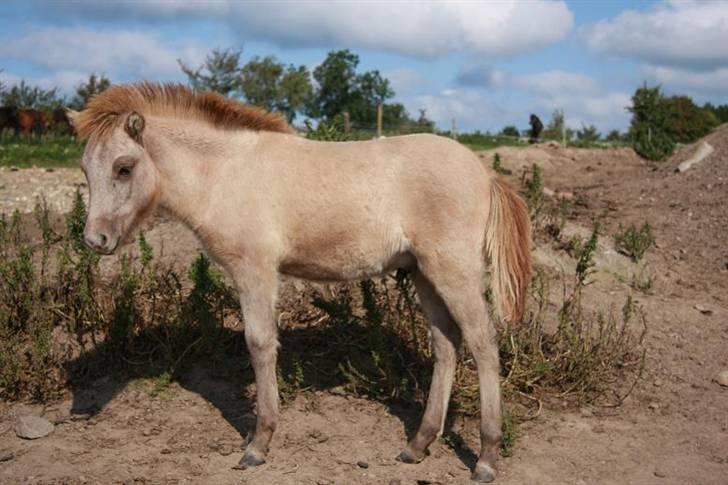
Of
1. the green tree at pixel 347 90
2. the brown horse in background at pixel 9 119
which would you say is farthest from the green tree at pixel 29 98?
the green tree at pixel 347 90

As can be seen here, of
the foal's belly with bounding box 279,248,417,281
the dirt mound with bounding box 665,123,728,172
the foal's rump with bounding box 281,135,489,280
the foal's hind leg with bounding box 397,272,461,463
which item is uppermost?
the dirt mound with bounding box 665,123,728,172

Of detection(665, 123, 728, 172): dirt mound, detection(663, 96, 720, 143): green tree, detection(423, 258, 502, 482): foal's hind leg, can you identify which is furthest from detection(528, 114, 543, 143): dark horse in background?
detection(423, 258, 502, 482): foal's hind leg

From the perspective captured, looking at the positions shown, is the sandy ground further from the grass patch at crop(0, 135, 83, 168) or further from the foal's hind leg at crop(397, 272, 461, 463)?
the grass patch at crop(0, 135, 83, 168)

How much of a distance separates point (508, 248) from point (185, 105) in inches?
99.0

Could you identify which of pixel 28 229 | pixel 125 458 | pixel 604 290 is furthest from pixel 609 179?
pixel 125 458

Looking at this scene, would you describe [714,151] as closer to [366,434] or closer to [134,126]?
[366,434]

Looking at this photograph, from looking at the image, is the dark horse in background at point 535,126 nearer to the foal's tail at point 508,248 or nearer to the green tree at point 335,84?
the foal's tail at point 508,248

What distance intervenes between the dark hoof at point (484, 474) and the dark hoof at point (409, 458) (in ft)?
1.47

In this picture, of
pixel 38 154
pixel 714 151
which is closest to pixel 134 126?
pixel 714 151

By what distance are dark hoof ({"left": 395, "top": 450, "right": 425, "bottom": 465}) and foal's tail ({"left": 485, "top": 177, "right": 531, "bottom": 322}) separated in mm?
1157

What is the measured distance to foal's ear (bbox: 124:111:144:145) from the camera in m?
4.83

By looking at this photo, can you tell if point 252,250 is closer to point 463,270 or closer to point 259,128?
point 259,128

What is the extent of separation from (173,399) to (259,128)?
2.32 m

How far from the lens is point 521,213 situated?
505 centimetres
